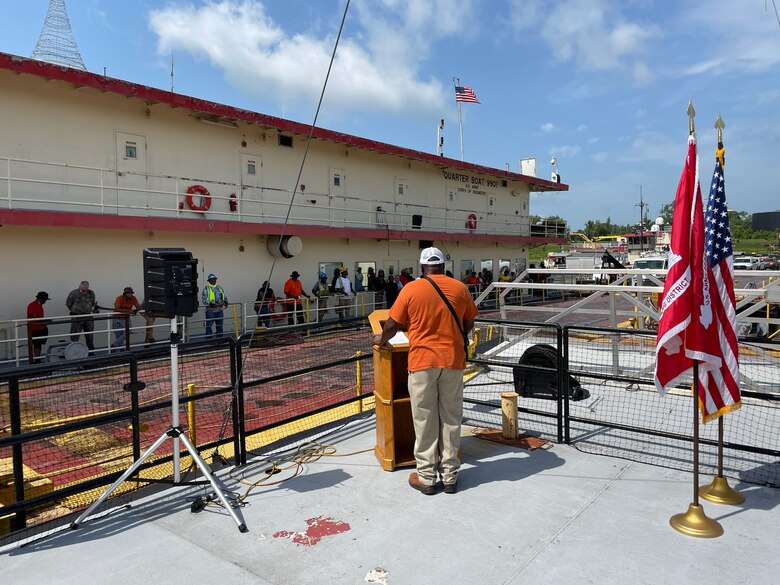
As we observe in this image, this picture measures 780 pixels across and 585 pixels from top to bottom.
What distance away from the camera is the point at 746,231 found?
439ft

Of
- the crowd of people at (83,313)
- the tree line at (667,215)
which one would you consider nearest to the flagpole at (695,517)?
the crowd of people at (83,313)

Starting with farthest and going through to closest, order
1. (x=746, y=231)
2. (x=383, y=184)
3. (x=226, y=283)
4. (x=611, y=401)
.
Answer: (x=746, y=231)
(x=383, y=184)
(x=226, y=283)
(x=611, y=401)

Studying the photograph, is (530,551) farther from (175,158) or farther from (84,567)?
(175,158)

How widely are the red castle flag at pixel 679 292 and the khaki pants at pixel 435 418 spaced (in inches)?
58.1

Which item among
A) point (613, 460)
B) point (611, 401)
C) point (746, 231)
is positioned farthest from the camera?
point (746, 231)

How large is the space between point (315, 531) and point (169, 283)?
85.0 inches

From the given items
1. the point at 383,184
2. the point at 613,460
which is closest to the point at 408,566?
the point at 613,460

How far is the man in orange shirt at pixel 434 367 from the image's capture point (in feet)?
14.1

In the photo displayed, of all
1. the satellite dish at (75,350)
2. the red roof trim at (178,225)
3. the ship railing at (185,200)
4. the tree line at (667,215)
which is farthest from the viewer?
the tree line at (667,215)

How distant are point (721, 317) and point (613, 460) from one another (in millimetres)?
1766

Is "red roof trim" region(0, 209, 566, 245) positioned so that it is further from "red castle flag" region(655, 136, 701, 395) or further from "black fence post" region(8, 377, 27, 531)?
"red castle flag" region(655, 136, 701, 395)

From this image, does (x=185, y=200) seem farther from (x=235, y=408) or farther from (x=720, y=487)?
(x=720, y=487)

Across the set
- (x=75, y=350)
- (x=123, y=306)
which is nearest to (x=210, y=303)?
(x=123, y=306)

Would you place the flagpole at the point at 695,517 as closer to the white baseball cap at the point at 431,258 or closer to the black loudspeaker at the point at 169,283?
the white baseball cap at the point at 431,258
